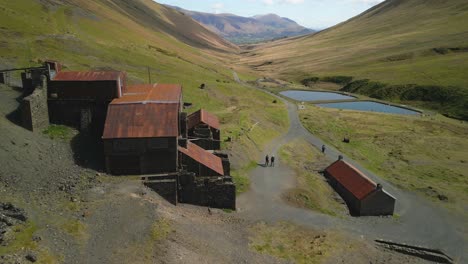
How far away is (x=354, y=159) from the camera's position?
7306 cm

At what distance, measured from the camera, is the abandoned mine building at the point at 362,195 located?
165ft

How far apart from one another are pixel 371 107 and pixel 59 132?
10492 centimetres

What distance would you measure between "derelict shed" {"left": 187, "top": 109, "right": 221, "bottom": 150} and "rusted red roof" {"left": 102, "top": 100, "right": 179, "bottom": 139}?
39.5 feet

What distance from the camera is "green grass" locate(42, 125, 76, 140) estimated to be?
44.9 meters

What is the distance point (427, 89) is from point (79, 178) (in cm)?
12394

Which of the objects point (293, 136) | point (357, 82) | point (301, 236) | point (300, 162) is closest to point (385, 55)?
point (357, 82)

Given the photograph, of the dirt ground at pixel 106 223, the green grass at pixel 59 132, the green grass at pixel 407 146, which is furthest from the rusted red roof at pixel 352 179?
the green grass at pixel 59 132

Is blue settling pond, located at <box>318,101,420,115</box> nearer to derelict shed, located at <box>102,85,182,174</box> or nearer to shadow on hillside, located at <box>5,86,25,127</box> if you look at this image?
derelict shed, located at <box>102,85,182,174</box>

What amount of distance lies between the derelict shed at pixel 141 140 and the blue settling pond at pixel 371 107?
3626 inches

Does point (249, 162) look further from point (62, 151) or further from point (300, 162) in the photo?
point (62, 151)

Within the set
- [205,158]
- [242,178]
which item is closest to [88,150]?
[205,158]

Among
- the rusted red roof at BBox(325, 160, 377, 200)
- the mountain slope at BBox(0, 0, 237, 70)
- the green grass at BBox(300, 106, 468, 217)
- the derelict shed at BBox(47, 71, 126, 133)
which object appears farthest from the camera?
the mountain slope at BBox(0, 0, 237, 70)

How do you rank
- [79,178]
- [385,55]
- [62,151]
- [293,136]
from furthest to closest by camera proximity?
[385,55]
[293,136]
[62,151]
[79,178]

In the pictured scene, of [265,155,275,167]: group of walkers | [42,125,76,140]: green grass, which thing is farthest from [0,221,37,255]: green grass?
[265,155,275,167]: group of walkers
